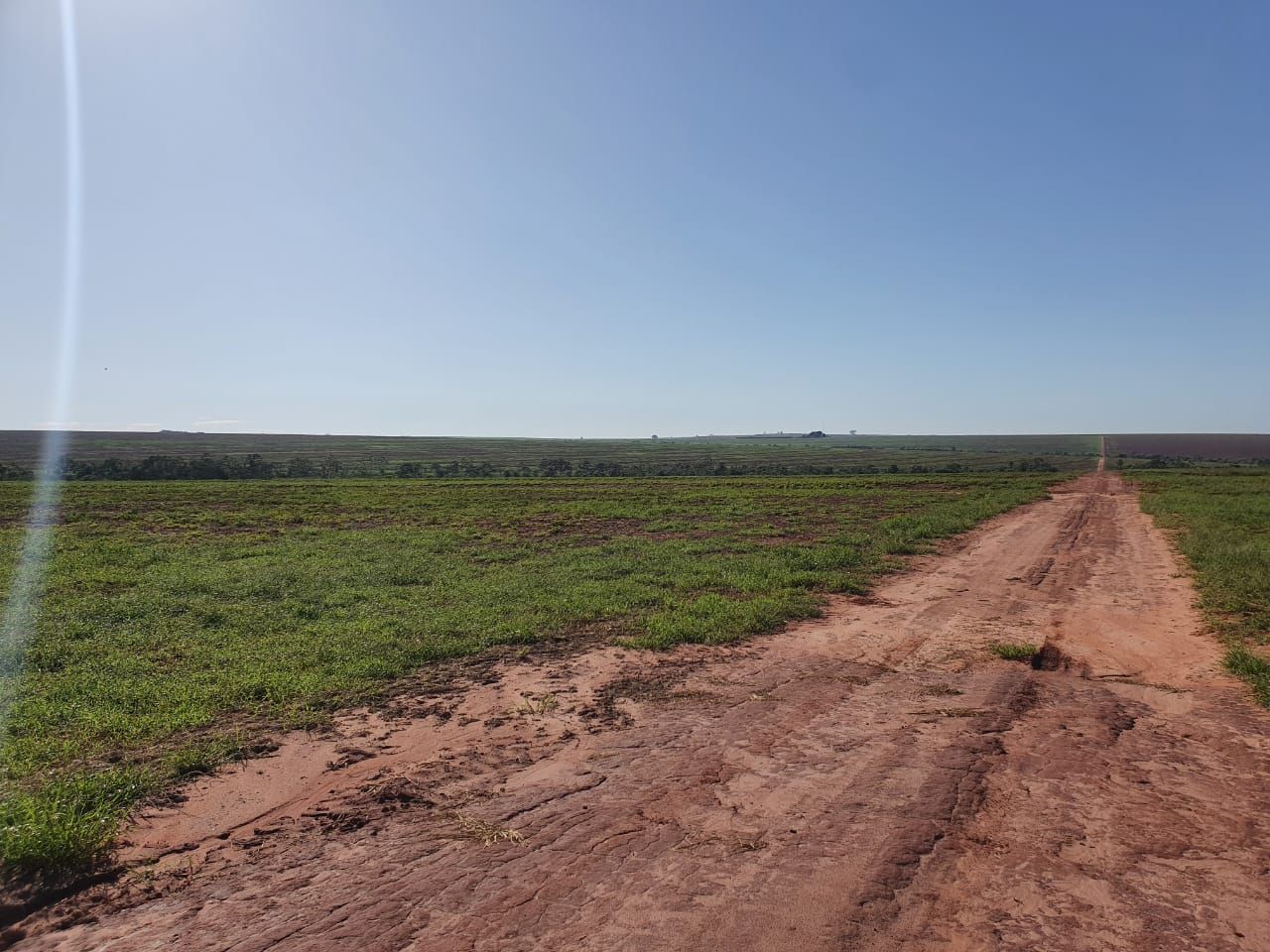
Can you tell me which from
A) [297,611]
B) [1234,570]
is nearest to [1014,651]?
[1234,570]

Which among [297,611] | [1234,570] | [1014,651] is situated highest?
[1234,570]

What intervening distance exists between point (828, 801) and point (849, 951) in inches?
59.1

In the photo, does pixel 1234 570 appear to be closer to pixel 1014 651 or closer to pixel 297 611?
pixel 1014 651

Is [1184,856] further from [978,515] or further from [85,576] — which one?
[978,515]

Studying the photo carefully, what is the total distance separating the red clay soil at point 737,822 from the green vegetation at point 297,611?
76cm

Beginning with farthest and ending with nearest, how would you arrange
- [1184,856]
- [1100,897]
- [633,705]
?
1. [633,705]
2. [1184,856]
3. [1100,897]

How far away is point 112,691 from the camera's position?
7090 millimetres

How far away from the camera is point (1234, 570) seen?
13.0m

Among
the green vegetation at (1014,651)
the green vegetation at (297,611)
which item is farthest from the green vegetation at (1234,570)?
the green vegetation at (297,611)

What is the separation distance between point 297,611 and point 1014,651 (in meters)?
10.4

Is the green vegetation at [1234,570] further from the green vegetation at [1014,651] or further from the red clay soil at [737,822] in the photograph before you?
the green vegetation at [1014,651]

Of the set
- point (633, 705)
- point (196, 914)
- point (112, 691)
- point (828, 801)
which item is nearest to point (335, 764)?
point (196, 914)

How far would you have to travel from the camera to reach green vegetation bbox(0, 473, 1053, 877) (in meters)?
5.63

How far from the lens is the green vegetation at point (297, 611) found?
5633 millimetres
